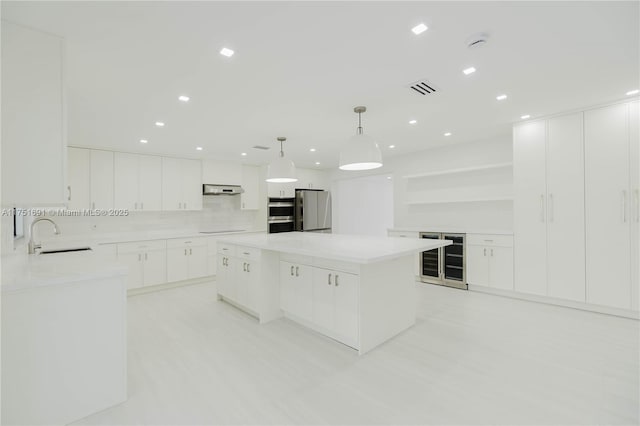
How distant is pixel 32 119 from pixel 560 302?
535 cm

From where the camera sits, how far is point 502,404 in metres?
1.76

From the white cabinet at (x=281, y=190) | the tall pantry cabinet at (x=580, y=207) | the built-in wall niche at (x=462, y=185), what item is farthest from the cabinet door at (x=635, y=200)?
the white cabinet at (x=281, y=190)

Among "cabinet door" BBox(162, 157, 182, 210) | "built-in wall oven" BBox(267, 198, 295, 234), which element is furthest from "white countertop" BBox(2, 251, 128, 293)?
"built-in wall oven" BBox(267, 198, 295, 234)

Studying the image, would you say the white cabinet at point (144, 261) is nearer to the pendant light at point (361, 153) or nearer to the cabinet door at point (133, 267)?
the cabinet door at point (133, 267)

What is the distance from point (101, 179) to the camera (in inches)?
178

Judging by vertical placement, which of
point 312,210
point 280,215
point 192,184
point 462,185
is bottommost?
point 280,215

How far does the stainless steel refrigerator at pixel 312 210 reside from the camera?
652 cm

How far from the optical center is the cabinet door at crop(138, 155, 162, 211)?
193 inches

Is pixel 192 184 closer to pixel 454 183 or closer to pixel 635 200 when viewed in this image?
pixel 454 183

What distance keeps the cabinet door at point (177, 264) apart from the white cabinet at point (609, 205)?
5.70 m

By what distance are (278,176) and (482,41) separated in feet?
7.69

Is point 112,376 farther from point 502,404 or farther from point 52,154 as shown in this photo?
point 502,404

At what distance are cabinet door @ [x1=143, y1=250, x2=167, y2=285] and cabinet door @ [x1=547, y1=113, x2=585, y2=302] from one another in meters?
5.58

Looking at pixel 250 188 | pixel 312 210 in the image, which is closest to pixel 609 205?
pixel 312 210
